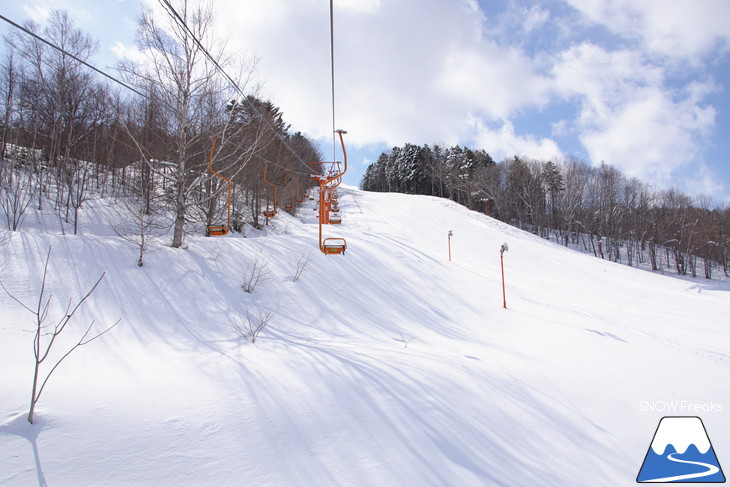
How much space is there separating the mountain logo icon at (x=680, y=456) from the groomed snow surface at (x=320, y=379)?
111mm

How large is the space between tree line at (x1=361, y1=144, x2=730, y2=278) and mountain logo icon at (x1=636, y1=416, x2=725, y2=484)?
38.8 meters

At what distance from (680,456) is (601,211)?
45.0 m

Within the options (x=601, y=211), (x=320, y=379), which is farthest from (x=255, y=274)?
(x=601, y=211)

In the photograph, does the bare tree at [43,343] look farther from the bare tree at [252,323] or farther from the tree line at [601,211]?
the tree line at [601,211]

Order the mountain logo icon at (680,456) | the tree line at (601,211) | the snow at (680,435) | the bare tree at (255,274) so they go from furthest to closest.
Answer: the tree line at (601,211) < the bare tree at (255,274) < the snow at (680,435) < the mountain logo icon at (680,456)

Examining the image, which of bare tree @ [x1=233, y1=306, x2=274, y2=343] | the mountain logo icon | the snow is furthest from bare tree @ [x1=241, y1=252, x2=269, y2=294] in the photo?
the snow

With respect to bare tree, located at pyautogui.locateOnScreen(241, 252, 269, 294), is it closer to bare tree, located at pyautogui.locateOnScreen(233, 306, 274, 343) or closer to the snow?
bare tree, located at pyautogui.locateOnScreen(233, 306, 274, 343)

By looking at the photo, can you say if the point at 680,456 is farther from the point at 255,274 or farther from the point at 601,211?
the point at 601,211

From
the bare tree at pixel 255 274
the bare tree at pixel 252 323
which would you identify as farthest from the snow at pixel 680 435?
the bare tree at pixel 255 274

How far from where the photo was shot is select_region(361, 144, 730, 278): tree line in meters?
34.2

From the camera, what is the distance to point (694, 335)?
28.4 ft

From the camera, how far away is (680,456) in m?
3.01

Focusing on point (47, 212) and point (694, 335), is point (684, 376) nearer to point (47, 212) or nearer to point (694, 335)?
point (694, 335)

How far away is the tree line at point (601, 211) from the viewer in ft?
112
